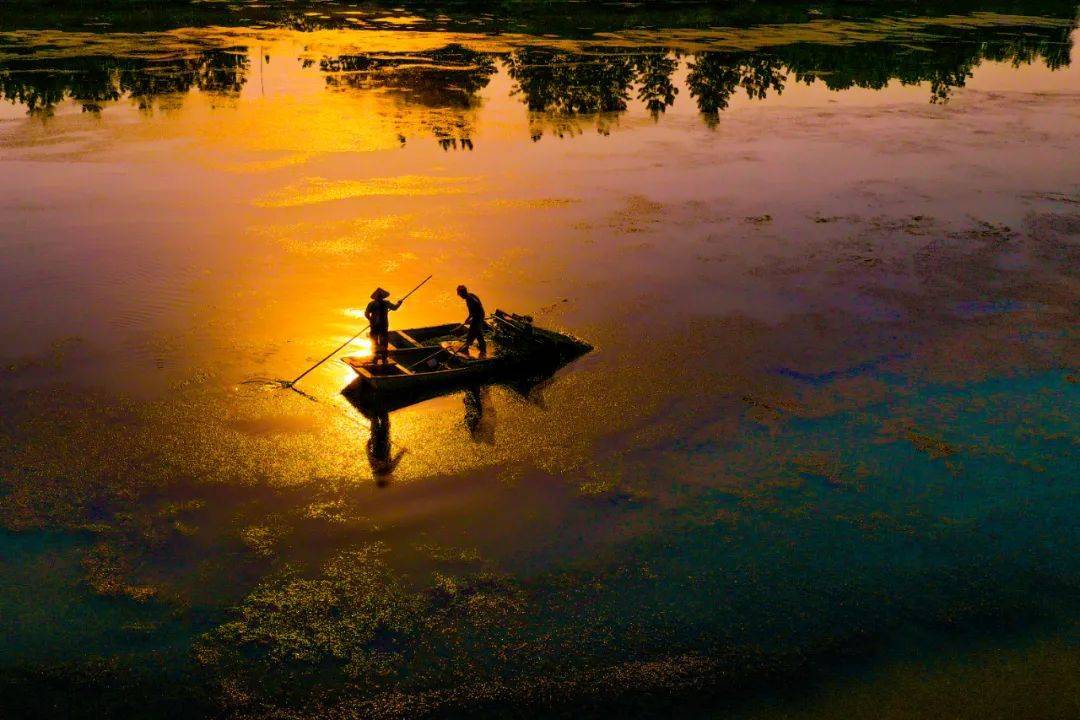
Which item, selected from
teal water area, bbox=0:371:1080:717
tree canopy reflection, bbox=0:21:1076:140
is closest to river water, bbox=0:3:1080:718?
teal water area, bbox=0:371:1080:717

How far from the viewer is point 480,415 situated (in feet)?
38.0

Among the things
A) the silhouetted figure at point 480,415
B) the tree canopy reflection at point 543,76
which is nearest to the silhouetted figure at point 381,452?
the silhouetted figure at point 480,415

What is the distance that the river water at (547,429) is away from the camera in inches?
296

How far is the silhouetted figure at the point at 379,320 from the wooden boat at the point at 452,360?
0.16 m

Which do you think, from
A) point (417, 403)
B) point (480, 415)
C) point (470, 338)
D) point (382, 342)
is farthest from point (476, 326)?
point (480, 415)

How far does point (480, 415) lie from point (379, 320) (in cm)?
201

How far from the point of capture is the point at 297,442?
34.8ft

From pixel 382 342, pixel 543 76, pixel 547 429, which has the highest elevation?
pixel 543 76

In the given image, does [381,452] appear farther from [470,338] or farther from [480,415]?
[470,338]

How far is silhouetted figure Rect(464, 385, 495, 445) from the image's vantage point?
434 inches

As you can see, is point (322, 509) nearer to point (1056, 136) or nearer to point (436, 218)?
point (436, 218)

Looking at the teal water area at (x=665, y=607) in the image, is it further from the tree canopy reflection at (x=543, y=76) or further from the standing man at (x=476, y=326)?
the tree canopy reflection at (x=543, y=76)

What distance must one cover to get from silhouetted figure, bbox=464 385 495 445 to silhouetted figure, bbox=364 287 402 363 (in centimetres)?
127

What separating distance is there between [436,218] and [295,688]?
12.8 meters
